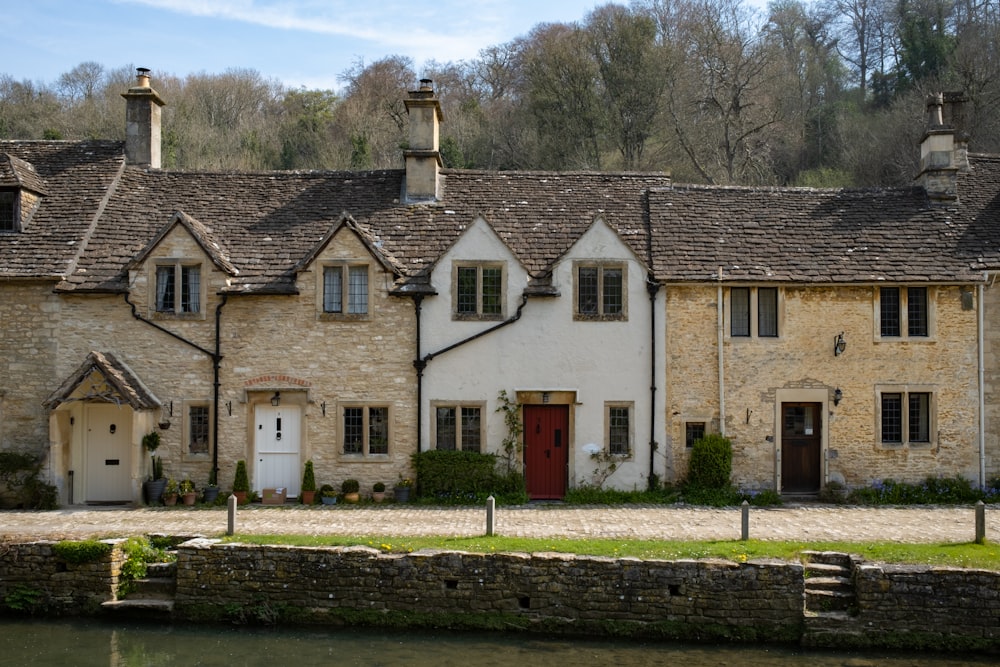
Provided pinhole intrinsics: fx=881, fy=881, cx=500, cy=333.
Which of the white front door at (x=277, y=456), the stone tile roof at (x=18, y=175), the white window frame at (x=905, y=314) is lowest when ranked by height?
the white front door at (x=277, y=456)

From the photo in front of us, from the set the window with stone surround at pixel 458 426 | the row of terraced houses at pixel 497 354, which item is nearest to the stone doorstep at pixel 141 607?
the row of terraced houses at pixel 497 354

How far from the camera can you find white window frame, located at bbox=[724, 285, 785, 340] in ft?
73.0

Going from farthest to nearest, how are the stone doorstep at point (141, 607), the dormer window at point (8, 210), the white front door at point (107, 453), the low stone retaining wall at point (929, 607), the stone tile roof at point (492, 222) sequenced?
the dormer window at point (8, 210)
the stone tile roof at point (492, 222)
the white front door at point (107, 453)
the stone doorstep at point (141, 607)
the low stone retaining wall at point (929, 607)

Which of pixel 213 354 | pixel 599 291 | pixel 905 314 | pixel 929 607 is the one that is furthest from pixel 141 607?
pixel 905 314

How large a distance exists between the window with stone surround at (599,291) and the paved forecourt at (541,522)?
190 inches

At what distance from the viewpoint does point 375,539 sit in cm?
1630

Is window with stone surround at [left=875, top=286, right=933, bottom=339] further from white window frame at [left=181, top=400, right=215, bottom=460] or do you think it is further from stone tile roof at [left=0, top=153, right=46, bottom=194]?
stone tile roof at [left=0, top=153, right=46, bottom=194]

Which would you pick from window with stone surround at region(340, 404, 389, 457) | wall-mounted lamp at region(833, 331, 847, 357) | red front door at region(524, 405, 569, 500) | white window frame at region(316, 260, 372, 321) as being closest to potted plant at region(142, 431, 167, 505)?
window with stone surround at region(340, 404, 389, 457)

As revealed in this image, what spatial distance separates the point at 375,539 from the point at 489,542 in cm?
216

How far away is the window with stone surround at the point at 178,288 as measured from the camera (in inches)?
862

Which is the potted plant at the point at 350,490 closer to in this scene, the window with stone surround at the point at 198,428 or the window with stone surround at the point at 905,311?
the window with stone surround at the point at 198,428

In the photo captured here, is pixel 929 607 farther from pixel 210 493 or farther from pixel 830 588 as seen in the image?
pixel 210 493

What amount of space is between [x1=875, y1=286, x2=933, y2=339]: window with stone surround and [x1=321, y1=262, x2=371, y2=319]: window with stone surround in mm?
13003

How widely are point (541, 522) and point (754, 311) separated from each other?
26.9 ft
